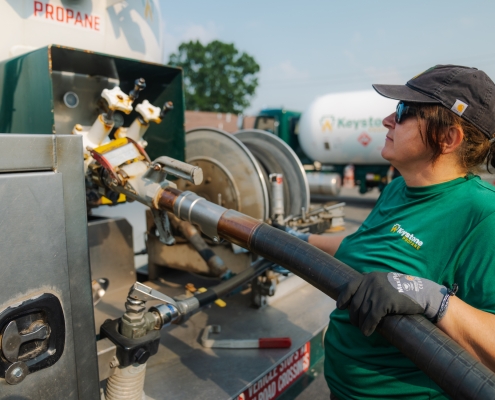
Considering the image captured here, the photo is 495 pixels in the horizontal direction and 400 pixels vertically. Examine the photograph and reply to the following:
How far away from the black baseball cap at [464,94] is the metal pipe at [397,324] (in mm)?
605

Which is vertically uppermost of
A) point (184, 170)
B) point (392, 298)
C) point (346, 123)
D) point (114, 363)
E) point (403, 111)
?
point (346, 123)

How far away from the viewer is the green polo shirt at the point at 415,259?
1215 millimetres

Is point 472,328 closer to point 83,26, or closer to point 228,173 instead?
point 228,173

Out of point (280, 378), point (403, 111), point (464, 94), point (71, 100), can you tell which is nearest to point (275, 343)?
point (280, 378)

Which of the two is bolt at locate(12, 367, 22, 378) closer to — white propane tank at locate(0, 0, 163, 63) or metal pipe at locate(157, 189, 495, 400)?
metal pipe at locate(157, 189, 495, 400)

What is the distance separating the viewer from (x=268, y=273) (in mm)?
2588

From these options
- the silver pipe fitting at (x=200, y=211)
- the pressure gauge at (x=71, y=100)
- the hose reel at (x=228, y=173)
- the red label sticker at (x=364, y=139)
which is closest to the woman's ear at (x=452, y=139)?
the silver pipe fitting at (x=200, y=211)

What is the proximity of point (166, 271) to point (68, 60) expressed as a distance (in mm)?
1681

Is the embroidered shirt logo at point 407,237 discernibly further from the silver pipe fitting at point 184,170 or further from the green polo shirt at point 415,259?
the silver pipe fitting at point 184,170

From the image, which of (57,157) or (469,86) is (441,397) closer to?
(469,86)

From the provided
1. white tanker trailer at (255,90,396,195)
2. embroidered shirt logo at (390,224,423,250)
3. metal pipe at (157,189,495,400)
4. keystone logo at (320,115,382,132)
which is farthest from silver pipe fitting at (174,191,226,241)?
keystone logo at (320,115,382,132)

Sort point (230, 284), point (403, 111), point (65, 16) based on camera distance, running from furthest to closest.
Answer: point (65, 16)
point (230, 284)
point (403, 111)

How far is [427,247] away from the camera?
1320mm

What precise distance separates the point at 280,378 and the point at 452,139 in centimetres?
134
